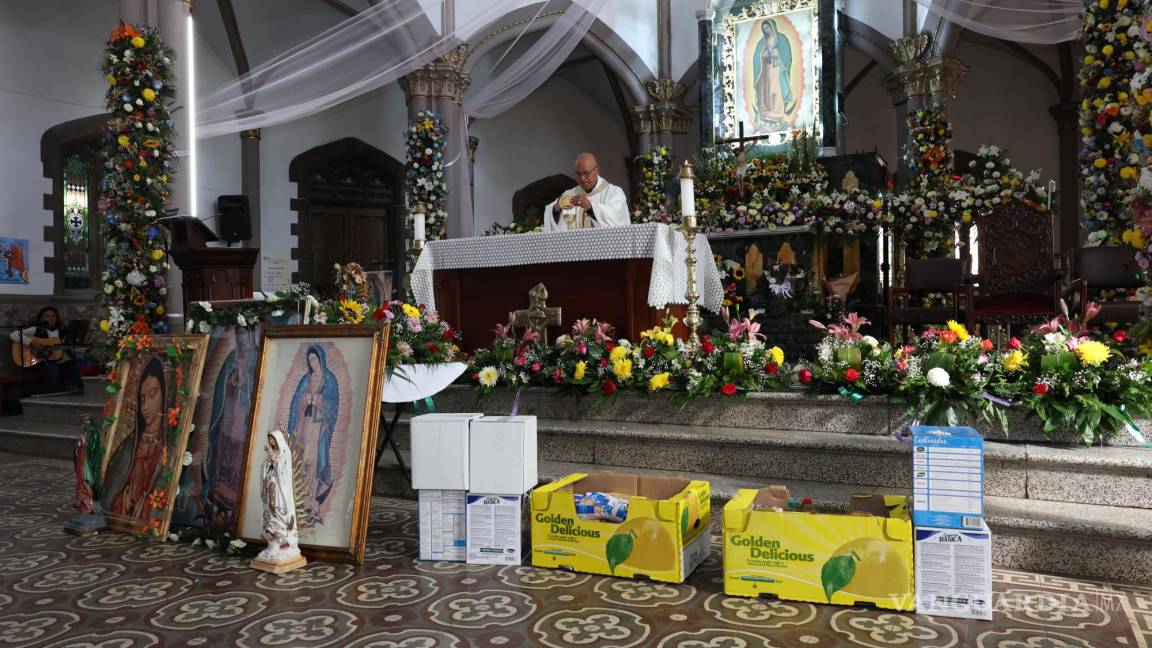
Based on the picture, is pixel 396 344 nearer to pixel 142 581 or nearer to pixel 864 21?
pixel 142 581

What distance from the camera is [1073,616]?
2633 mm

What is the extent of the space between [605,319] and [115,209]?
4927 millimetres

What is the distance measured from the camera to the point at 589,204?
6.05 metres

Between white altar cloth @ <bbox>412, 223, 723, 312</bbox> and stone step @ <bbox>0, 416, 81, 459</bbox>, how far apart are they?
3.22m

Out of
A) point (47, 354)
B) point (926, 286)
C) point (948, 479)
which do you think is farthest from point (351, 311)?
point (47, 354)

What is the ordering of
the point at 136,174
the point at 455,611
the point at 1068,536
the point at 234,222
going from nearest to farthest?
1. the point at 455,611
2. the point at 1068,536
3. the point at 136,174
4. the point at 234,222

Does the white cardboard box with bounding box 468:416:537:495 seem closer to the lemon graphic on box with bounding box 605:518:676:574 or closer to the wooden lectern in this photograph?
the lemon graphic on box with bounding box 605:518:676:574

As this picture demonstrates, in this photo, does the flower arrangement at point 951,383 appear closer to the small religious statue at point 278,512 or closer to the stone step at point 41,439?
the small religious statue at point 278,512

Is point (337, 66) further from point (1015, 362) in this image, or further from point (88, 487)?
point (1015, 362)

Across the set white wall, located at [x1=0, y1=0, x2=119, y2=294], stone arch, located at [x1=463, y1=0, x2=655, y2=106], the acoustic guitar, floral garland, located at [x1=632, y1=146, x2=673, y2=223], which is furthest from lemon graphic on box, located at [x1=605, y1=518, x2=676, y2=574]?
floral garland, located at [x1=632, y1=146, x2=673, y2=223]

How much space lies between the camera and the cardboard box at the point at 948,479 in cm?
272

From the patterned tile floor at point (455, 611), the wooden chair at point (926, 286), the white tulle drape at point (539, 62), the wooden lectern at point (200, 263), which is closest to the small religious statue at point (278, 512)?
the patterned tile floor at point (455, 611)

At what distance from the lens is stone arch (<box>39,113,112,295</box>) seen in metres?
10.3

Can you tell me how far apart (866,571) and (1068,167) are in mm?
14926
